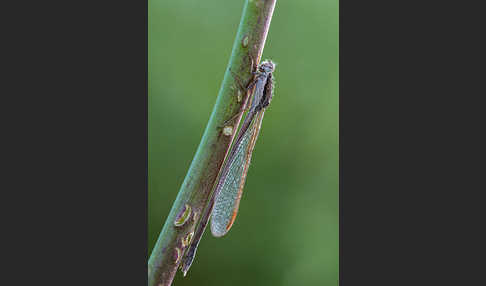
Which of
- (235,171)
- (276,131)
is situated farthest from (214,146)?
(276,131)

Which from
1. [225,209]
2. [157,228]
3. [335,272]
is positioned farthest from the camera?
[335,272]

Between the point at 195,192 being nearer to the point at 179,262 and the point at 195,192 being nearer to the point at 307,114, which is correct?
the point at 179,262

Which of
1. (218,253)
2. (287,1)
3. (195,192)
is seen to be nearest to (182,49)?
(287,1)

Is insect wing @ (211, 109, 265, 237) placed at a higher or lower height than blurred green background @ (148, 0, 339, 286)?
lower

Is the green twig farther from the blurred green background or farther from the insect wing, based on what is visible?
the blurred green background

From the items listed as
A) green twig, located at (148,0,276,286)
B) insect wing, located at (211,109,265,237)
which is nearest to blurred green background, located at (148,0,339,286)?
insect wing, located at (211,109,265,237)
